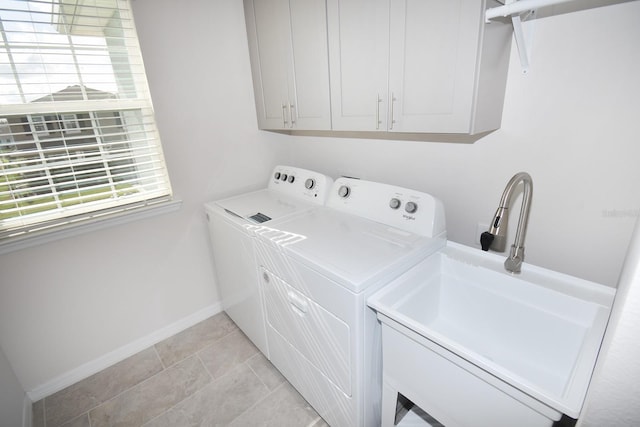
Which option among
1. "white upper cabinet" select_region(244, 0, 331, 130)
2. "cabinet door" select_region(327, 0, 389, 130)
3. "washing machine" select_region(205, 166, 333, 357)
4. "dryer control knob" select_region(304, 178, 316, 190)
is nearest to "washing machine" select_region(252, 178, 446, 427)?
"washing machine" select_region(205, 166, 333, 357)

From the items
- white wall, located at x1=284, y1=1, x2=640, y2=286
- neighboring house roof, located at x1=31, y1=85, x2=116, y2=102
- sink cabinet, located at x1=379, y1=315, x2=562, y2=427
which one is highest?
neighboring house roof, located at x1=31, y1=85, x2=116, y2=102

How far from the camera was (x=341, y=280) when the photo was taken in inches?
43.1

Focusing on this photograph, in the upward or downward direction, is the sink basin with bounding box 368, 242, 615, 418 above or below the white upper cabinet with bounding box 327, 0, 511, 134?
below

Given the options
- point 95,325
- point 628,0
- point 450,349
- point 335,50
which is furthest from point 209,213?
point 628,0

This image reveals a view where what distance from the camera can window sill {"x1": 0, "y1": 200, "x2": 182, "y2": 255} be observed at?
1470 millimetres

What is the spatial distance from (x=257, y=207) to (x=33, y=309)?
50.6 inches

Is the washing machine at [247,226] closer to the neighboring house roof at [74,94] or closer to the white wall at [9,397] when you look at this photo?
the neighboring house roof at [74,94]

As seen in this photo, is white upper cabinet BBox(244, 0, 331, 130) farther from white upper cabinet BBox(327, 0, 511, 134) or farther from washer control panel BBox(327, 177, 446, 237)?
washer control panel BBox(327, 177, 446, 237)

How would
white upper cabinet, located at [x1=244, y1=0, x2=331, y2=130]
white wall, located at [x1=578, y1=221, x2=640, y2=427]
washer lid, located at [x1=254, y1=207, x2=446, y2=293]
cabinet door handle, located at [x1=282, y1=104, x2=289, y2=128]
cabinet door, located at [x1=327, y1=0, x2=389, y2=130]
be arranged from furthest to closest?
cabinet door handle, located at [x1=282, y1=104, x2=289, y2=128]
white upper cabinet, located at [x1=244, y1=0, x2=331, y2=130]
cabinet door, located at [x1=327, y1=0, x2=389, y2=130]
washer lid, located at [x1=254, y1=207, x2=446, y2=293]
white wall, located at [x1=578, y1=221, x2=640, y2=427]

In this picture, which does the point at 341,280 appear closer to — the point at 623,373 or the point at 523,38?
the point at 623,373

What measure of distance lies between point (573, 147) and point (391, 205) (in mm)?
730

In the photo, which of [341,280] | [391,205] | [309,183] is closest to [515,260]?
[391,205]

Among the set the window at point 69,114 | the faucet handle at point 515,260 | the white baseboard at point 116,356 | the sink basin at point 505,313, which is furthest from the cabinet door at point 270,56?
the white baseboard at point 116,356

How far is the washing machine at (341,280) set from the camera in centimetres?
114
